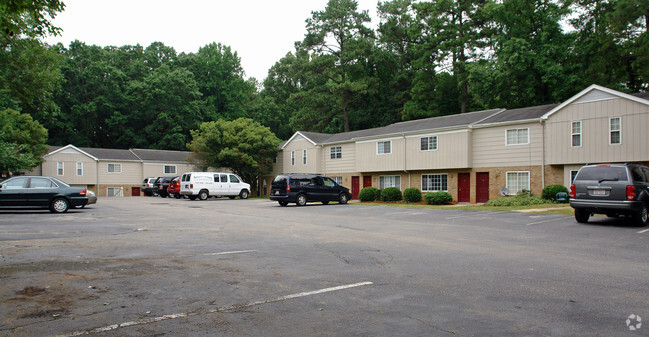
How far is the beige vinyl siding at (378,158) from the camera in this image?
3278cm

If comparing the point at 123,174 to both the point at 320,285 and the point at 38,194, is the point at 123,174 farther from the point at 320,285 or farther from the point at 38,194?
the point at 320,285

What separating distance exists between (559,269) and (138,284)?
6.25m

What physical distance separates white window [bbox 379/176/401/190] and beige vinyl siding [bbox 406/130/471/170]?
1983 mm

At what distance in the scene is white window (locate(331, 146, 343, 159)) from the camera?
128 ft

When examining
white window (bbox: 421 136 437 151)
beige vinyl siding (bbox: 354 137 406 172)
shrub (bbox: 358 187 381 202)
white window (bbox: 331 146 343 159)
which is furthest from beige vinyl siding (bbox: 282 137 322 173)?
white window (bbox: 421 136 437 151)

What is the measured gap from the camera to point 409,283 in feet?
19.9

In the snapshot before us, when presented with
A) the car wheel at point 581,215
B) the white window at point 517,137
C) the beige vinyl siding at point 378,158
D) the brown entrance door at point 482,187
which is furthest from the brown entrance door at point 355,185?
the car wheel at point 581,215

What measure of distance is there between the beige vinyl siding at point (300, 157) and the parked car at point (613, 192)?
27558 millimetres

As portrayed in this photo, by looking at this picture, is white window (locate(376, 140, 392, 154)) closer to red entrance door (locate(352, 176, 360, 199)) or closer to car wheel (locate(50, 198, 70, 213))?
red entrance door (locate(352, 176, 360, 199))

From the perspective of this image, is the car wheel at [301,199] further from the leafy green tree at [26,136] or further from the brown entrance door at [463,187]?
the leafy green tree at [26,136]

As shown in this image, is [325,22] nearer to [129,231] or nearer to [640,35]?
[640,35]

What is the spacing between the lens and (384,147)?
112 ft

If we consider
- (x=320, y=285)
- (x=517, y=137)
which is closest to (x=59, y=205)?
(x=320, y=285)

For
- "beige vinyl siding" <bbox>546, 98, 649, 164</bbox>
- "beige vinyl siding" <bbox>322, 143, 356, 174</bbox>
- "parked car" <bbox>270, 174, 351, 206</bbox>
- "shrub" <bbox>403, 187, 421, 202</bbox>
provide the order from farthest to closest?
"beige vinyl siding" <bbox>322, 143, 356, 174</bbox> < "shrub" <bbox>403, 187, 421, 202</bbox> < "parked car" <bbox>270, 174, 351, 206</bbox> < "beige vinyl siding" <bbox>546, 98, 649, 164</bbox>
